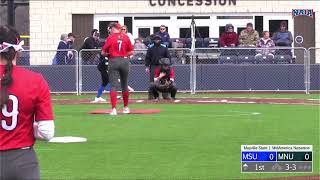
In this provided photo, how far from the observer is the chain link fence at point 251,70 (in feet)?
88.4

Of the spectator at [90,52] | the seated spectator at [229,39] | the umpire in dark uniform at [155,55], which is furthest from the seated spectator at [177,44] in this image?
the umpire in dark uniform at [155,55]

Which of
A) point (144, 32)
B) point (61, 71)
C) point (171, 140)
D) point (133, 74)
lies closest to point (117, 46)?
point (171, 140)

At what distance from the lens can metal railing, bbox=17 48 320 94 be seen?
26.9 m

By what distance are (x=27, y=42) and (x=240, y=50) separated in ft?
60.4

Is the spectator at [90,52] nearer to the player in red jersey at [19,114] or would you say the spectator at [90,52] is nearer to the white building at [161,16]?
the white building at [161,16]

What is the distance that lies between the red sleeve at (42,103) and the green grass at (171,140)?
13.1 feet

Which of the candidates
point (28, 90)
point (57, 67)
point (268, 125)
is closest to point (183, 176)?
point (28, 90)

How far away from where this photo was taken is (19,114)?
19.1 feet

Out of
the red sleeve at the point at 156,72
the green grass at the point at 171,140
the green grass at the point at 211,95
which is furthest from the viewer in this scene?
the green grass at the point at 211,95

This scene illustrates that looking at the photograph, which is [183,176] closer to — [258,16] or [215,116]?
[215,116]

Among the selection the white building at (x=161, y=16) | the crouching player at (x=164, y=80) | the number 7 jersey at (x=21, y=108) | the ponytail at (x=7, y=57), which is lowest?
the crouching player at (x=164, y=80)

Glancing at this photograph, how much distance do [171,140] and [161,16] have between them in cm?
2531

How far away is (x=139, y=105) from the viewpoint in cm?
2122

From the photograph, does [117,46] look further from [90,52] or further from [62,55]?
[62,55]
